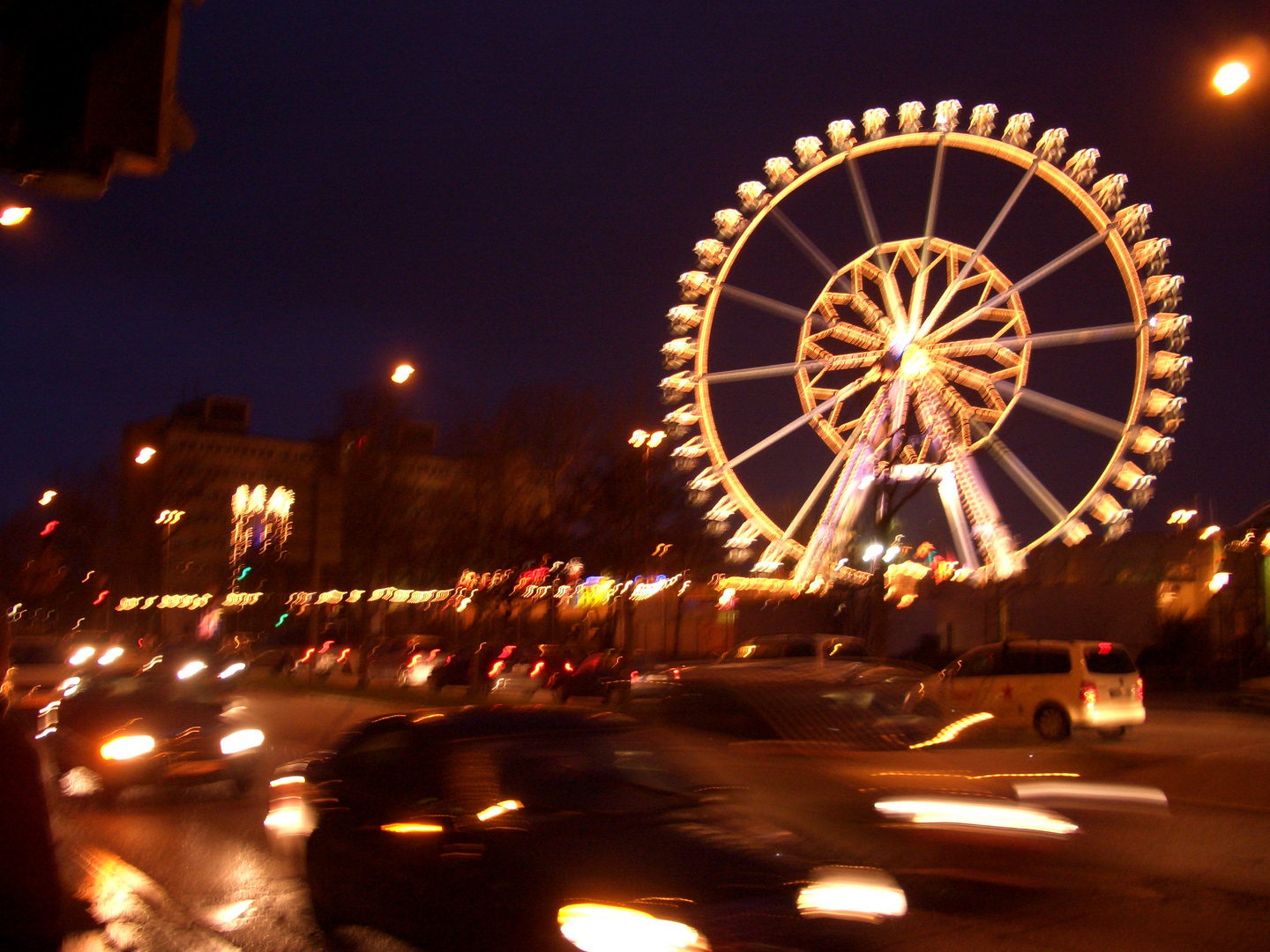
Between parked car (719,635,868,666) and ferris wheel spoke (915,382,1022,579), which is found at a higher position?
ferris wheel spoke (915,382,1022,579)

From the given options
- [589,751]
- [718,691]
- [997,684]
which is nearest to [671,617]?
[997,684]

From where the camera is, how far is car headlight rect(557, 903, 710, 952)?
477 cm

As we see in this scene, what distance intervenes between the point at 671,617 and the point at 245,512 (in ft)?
54.0

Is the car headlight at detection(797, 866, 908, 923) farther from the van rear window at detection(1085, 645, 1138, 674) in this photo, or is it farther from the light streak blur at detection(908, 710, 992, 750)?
the van rear window at detection(1085, 645, 1138, 674)

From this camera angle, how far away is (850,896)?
17.4 feet

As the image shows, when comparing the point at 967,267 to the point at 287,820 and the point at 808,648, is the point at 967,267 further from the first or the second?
the point at 287,820

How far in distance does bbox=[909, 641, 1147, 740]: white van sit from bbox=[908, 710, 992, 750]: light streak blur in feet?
21.7

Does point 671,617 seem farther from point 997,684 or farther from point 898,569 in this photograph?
point 997,684

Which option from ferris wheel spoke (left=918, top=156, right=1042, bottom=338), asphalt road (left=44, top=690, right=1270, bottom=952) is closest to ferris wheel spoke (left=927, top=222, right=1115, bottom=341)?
ferris wheel spoke (left=918, top=156, right=1042, bottom=338)

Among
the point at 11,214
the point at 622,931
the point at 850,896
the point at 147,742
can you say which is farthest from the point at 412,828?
the point at 147,742

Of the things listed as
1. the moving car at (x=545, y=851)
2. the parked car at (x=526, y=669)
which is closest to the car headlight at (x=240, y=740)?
the moving car at (x=545, y=851)

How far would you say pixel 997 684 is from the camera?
1927 centimetres

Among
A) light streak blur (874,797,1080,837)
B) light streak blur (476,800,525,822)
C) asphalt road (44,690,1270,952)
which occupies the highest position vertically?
light streak blur (476,800,525,822)

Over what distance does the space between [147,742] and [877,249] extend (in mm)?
19249
